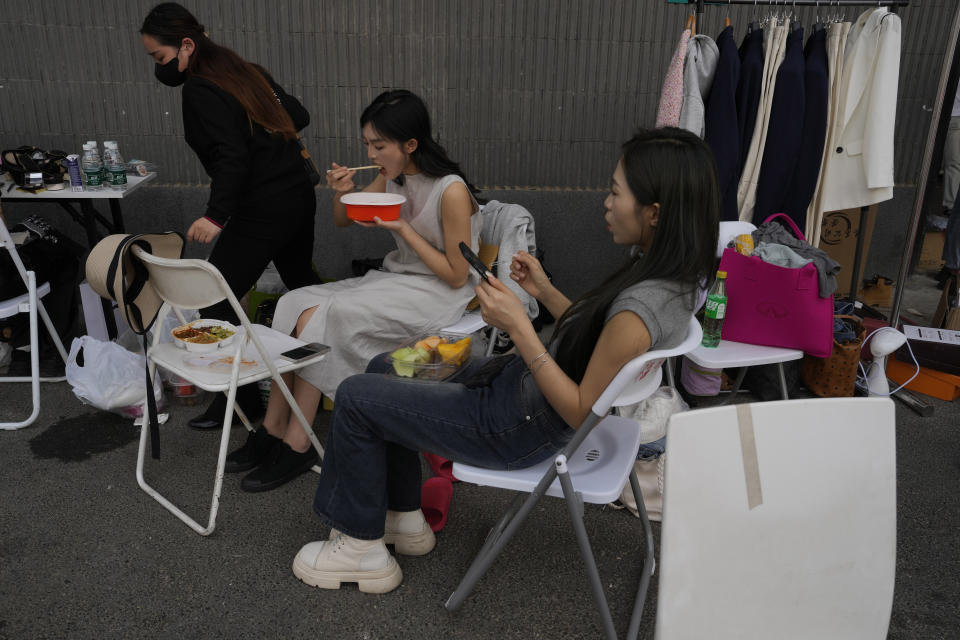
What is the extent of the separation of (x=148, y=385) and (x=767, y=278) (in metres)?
2.19

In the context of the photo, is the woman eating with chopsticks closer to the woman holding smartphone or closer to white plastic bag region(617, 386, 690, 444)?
the woman holding smartphone

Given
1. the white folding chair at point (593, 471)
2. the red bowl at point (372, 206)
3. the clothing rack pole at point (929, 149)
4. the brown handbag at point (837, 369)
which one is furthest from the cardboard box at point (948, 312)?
the red bowl at point (372, 206)

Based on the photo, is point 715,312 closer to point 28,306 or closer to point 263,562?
point 263,562

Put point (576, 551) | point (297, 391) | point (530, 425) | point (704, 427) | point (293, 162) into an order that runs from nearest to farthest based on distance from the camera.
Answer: point (704, 427) → point (530, 425) → point (576, 551) → point (297, 391) → point (293, 162)

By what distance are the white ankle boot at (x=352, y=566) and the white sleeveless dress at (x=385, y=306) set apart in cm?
60

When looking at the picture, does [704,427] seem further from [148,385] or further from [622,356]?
[148,385]

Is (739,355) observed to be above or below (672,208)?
below

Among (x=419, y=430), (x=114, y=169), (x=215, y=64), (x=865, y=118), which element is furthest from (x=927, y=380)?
(x=114, y=169)

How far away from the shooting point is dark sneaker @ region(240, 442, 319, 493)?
249 centimetres

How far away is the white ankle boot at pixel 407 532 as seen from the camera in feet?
7.05

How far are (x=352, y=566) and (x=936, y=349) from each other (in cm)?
284

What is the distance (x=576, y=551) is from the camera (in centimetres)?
222

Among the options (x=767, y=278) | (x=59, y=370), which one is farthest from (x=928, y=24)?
(x=59, y=370)

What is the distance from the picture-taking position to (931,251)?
4734 millimetres
